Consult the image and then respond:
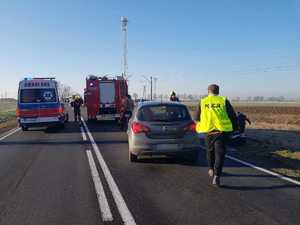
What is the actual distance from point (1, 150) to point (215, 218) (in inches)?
390

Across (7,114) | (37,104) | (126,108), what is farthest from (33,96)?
(7,114)

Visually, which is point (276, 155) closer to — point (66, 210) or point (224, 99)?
point (224, 99)

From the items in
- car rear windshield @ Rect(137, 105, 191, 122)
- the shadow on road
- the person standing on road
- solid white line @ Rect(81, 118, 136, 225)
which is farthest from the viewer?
the person standing on road

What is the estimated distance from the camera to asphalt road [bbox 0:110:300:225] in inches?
228

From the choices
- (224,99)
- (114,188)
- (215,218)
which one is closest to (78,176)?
(114,188)

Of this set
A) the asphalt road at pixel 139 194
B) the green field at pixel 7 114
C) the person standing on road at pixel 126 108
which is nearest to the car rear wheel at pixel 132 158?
the asphalt road at pixel 139 194

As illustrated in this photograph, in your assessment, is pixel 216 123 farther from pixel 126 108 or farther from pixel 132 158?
pixel 126 108

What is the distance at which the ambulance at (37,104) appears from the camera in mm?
20406

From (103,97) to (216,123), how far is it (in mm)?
18888

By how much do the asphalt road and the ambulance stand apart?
917 cm

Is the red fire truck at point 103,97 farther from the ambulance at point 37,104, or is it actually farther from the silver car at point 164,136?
the silver car at point 164,136

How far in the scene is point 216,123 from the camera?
311 inches

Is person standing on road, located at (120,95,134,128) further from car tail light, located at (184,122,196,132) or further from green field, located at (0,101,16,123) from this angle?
green field, located at (0,101,16,123)

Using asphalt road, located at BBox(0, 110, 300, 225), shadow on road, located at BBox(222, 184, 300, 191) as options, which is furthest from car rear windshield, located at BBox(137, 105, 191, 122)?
shadow on road, located at BBox(222, 184, 300, 191)
